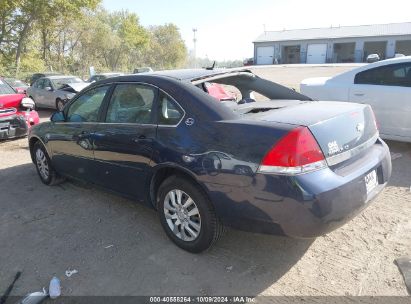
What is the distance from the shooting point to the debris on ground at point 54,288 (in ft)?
9.24

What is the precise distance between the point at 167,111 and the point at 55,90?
1138 cm

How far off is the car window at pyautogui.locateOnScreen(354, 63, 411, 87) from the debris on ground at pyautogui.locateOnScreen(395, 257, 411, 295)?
145 inches

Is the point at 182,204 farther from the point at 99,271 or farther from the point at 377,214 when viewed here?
the point at 377,214

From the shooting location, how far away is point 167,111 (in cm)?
333

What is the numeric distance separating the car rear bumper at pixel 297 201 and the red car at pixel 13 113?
6.61 metres

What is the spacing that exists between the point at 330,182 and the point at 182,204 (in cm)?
131

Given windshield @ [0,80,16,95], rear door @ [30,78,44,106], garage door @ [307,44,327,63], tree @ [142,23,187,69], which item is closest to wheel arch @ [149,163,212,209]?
windshield @ [0,80,16,95]

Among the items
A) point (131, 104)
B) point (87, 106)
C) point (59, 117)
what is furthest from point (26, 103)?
point (131, 104)

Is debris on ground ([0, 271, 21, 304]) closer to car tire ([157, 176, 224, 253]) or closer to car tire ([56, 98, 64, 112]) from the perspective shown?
car tire ([157, 176, 224, 253])

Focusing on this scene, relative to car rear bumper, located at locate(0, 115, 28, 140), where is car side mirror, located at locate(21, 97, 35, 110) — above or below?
above

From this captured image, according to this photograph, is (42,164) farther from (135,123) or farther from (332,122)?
(332,122)

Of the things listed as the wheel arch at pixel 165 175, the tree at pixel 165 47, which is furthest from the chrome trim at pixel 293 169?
the tree at pixel 165 47

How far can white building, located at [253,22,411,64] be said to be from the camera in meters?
50.5

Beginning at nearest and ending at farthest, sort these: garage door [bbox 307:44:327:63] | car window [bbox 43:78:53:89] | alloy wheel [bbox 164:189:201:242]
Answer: alloy wheel [bbox 164:189:201:242], car window [bbox 43:78:53:89], garage door [bbox 307:44:327:63]
